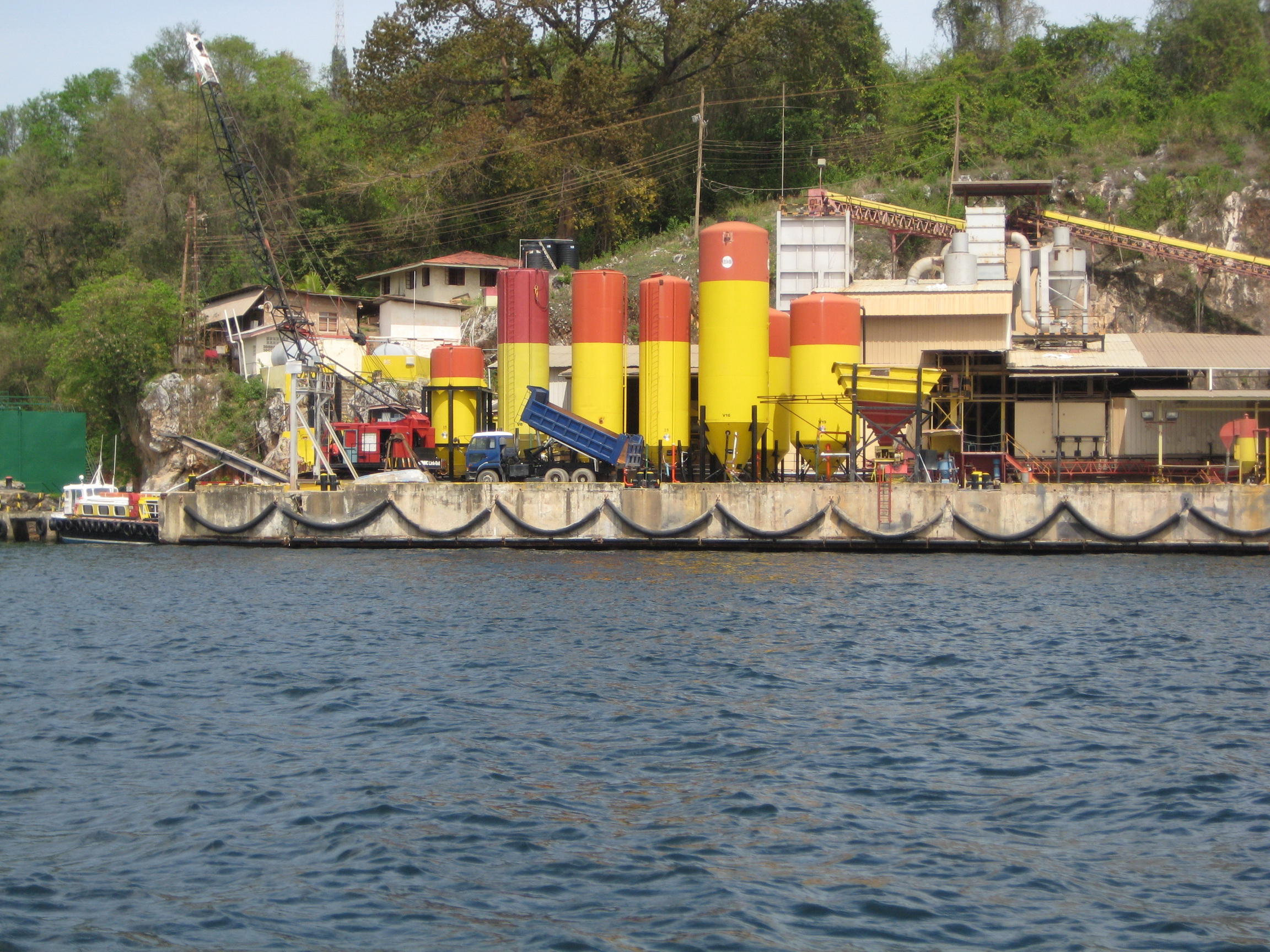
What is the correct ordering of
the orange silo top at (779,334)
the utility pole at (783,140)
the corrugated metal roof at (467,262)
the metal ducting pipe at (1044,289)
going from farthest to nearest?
the utility pole at (783,140) → the corrugated metal roof at (467,262) → the metal ducting pipe at (1044,289) → the orange silo top at (779,334)

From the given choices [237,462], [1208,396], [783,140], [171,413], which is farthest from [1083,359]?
[171,413]

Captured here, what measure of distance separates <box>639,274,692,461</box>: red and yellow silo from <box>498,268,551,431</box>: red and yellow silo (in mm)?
3765

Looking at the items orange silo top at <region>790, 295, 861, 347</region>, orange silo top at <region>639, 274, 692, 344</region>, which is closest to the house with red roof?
orange silo top at <region>639, 274, 692, 344</region>

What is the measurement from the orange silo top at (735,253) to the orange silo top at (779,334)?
3.83 meters

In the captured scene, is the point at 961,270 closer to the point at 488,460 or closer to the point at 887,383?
the point at 887,383

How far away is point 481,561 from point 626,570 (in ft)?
13.4

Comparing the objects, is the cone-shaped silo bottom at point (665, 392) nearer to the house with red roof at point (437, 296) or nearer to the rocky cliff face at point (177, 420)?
the rocky cliff face at point (177, 420)

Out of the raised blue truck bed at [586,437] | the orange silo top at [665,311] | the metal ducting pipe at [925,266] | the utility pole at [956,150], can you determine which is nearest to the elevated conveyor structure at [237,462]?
the raised blue truck bed at [586,437]

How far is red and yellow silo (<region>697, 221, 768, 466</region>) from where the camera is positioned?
4031cm

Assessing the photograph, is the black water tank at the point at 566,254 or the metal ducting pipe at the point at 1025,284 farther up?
the black water tank at the point at 566,254

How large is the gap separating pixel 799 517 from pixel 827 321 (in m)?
8.06

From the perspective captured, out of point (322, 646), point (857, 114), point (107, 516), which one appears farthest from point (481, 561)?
point (857, 114)

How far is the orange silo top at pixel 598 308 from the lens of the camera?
42156 mm

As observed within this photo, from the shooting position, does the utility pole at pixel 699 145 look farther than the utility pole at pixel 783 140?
No
